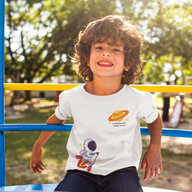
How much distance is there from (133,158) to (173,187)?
1908 millimetres

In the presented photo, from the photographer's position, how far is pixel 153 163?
1.20 m

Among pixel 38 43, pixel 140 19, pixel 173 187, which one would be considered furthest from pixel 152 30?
pixel 173 187

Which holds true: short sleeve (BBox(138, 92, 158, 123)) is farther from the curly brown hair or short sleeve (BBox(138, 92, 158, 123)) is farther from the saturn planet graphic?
the curly brown hair

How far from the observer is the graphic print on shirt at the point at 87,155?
3.98 ft

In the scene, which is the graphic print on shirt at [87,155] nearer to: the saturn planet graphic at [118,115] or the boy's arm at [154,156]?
the saturn planet graphic at [118,115]

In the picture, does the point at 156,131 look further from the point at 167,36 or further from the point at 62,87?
the point at 167,36

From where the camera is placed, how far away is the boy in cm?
117

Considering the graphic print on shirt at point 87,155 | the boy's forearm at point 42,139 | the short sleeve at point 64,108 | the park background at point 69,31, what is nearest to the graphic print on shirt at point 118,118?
the graphic print on shirt at point 87,155

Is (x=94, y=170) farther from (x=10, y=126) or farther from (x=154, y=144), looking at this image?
(x=10, y=126)

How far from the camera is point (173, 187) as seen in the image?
2803 millimetres

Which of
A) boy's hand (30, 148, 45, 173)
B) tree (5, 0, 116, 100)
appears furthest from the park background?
boy's hand (30, 148, 45, 173)

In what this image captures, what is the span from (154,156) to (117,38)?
691mm

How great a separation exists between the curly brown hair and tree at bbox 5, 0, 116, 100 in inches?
310

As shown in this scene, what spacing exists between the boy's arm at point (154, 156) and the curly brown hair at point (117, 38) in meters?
0.36
